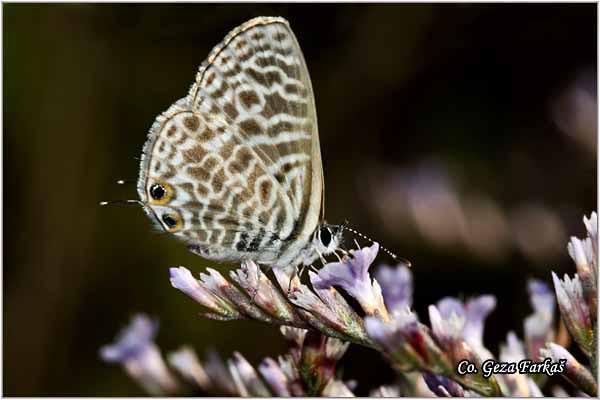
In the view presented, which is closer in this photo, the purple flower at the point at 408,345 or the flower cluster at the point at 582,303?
the purple flower at the point at 408,345

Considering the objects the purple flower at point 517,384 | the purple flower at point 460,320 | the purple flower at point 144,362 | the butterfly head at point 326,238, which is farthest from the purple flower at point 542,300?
the purple flower at point 144,362

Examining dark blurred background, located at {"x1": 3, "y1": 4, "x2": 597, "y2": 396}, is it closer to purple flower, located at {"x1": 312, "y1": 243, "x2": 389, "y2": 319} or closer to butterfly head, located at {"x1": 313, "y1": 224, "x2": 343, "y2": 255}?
butterfly head, located at {"x1": 313, "y1": 224, "x2": 343, "y2": 255}

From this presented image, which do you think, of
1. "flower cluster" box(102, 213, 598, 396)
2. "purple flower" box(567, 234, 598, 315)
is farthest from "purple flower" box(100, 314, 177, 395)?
"purple flower" box(567, 234, 598, 315)

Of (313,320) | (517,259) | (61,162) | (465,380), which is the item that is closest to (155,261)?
(61,162)

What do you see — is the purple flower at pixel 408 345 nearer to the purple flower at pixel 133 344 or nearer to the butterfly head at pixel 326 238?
the butterfly head at pixel 326 238

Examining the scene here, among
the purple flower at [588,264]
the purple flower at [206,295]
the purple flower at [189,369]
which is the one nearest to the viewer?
the purple flower at [588,264]

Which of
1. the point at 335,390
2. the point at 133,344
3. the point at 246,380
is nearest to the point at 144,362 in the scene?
the point at 133,344

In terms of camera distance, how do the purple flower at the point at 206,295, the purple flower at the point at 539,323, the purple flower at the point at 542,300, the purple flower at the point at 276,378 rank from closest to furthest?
the purple flower at the point at 206,295
the purple flower at the point at 276,378
the purple flower at the point at 539,323
the purple flower at the point at 542,300

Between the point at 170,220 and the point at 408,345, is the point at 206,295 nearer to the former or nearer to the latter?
the point at 170,220
